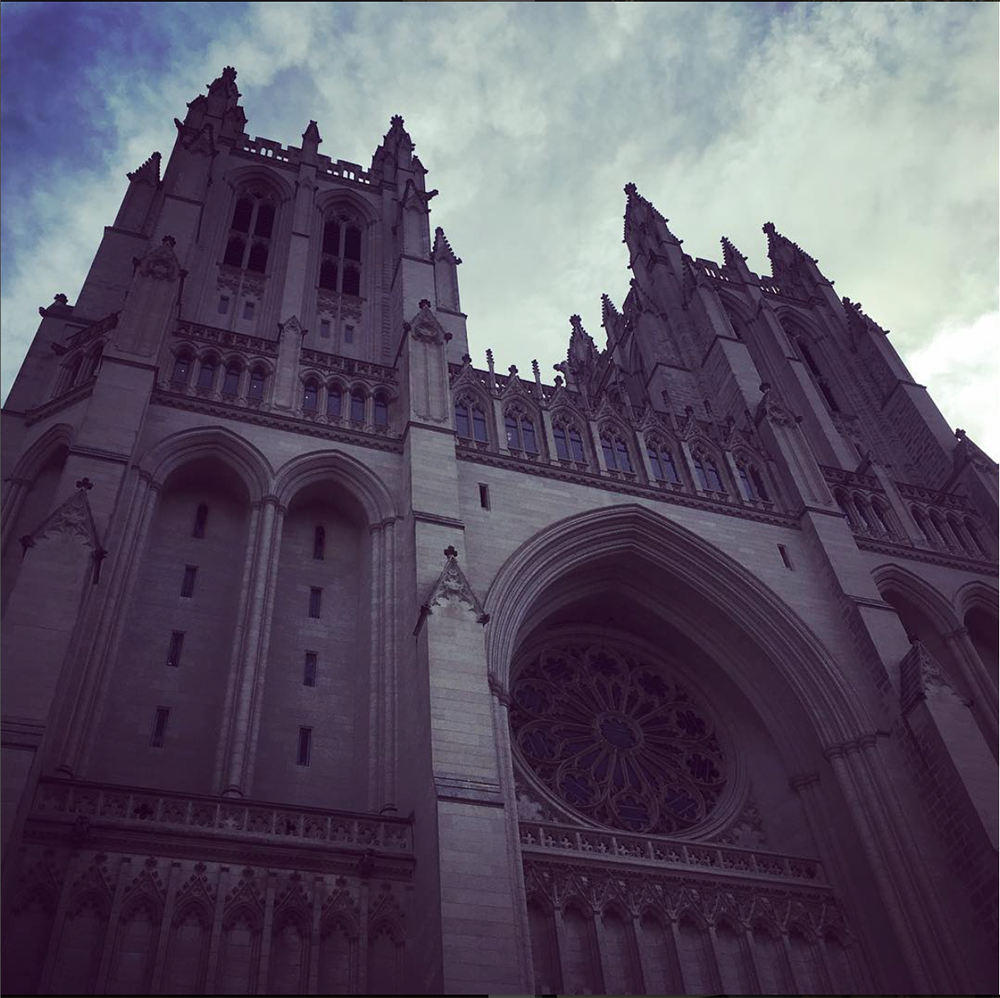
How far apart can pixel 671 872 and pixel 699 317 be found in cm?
2096

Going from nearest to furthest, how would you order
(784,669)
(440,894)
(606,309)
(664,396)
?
(440,894), (784,669), (664,396), (606,309)

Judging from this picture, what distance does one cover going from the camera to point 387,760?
15.6m

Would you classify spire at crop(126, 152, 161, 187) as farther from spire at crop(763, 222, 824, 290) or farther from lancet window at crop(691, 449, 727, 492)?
spire at crop(763, 222, 824, 290)

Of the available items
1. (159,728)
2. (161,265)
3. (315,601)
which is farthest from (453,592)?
(161,265)

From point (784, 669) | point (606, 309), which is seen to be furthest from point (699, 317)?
point (784, 669)

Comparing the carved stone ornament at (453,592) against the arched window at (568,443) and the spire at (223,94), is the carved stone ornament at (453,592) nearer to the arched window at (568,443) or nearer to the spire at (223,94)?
the arched window at (568,443)

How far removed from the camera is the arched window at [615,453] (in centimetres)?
2380

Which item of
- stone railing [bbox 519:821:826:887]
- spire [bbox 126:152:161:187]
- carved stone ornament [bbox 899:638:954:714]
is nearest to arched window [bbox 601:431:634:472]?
carved stone ornament [bbox 899:638:954:714]

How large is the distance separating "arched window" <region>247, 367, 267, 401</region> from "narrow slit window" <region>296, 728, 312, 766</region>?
8149 mm

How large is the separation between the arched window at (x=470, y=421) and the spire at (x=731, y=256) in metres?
19.6

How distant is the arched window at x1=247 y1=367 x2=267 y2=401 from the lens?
71.1ft

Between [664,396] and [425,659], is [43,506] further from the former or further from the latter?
[664,396]

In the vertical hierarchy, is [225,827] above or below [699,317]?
below

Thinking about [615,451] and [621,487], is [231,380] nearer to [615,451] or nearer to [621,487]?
[621,487]
